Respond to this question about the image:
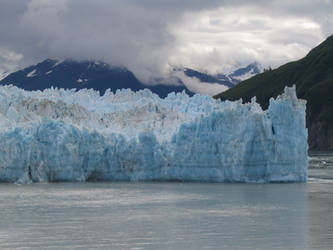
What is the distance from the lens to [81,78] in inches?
4941

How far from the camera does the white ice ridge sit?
34.8m

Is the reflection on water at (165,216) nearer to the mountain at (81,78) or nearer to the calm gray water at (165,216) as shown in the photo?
the calm gray water at (165,216)

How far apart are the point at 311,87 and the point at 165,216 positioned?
321 feet

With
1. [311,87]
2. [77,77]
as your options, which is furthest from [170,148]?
[77,77]

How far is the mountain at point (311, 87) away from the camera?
342 ft

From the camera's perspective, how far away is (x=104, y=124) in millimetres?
38656

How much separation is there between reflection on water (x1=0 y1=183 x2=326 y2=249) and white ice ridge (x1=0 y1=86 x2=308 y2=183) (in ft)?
3.82

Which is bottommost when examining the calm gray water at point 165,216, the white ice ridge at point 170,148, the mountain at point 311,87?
the calm gray water at point 165,216

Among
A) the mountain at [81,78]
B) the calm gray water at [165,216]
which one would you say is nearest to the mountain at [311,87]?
the mountain at [81,78]

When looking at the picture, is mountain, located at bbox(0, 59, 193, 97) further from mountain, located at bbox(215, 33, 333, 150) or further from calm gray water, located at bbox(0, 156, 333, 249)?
calm gray water, located at bbox(0, 156, 333, 249)

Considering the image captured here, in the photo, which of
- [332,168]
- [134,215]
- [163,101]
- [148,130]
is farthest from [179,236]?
[332,168]

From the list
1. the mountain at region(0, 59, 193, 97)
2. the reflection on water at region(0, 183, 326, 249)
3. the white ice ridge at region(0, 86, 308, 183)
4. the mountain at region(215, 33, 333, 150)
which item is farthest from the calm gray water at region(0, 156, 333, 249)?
the mountain at region(0, 59, 193, 97)

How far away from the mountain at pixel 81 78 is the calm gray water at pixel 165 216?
79.4 m

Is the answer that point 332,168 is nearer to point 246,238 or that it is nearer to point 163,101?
point 163,101
